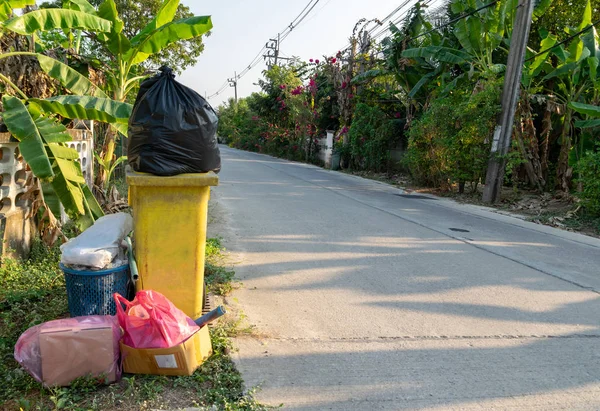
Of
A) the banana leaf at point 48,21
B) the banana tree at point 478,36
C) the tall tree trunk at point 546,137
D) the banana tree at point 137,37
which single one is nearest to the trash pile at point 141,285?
the banana leaf at point 48,21

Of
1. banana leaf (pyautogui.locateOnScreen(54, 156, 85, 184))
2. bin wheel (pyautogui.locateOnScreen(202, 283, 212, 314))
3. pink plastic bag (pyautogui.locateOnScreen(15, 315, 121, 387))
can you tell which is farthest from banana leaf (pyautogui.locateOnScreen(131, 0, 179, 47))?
pink plastic bag (pyautogui.locateOnScreen(15, 315, 121, 387))

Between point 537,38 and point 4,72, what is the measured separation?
47.7 feet

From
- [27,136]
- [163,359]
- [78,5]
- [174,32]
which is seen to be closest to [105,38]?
[78,5]

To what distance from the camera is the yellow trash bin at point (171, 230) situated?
353cm

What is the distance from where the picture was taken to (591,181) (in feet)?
32.1

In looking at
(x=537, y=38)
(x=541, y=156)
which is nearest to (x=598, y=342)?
(x=541, y=156)

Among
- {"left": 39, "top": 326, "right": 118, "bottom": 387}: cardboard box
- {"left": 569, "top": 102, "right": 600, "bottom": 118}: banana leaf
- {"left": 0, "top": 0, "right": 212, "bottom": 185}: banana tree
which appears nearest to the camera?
{"left": 39, "top": 326, "right": 118, "bottom": 387}: cardboard box

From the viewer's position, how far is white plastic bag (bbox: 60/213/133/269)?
11.3 ft

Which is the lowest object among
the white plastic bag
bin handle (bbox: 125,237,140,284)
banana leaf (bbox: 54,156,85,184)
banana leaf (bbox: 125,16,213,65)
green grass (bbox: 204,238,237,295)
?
green grass (bbox: 204,238,237,295)

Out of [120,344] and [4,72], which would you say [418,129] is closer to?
[4,72]

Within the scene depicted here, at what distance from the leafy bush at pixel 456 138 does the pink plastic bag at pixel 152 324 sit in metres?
10.8

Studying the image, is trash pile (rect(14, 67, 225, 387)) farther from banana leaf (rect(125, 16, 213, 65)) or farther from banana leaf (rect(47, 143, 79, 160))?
banana leaf (rect(125, 16, 213, 65))

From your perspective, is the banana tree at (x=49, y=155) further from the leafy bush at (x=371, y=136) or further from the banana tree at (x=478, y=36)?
the leafy bush at (x=371, y=136)

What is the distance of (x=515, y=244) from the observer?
764 cm
